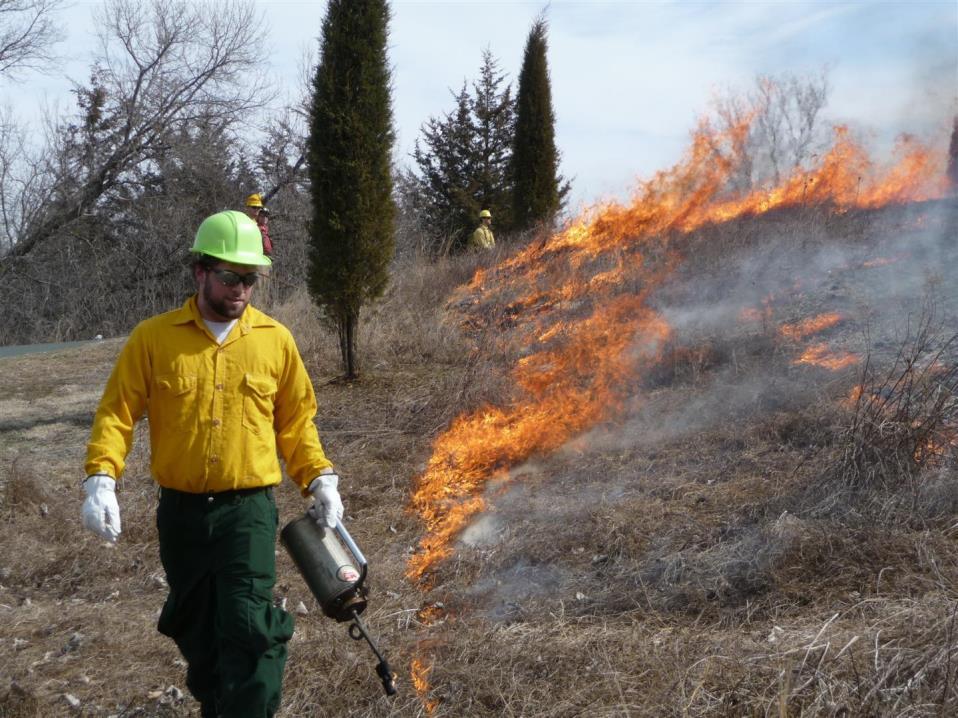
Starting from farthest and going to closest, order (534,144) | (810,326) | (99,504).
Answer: (534,144) < (810,326) < (99,504)

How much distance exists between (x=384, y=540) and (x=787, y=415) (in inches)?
122

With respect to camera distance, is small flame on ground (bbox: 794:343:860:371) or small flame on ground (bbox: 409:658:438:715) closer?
small flame on ground (bbox: 409:658:438:715)

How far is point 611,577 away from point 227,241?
102 inches

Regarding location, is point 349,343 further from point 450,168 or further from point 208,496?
point 450,168

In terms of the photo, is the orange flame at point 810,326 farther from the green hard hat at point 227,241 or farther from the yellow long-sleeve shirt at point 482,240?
the yellow long-sleeve shirt at point 482,240

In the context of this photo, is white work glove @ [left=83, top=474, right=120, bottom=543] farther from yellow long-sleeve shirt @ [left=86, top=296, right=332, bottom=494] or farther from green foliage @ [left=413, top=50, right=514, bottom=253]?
green foliage @ [left=413, top=50, right=514, bottom=253]

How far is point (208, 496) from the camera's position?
121 inches

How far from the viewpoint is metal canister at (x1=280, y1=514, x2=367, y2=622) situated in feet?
10.4

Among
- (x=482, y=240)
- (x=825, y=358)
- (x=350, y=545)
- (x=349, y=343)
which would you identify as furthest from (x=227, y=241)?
(x=482, y=240)

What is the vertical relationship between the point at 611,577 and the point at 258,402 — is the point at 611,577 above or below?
below

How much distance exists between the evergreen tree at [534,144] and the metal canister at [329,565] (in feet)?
46.6

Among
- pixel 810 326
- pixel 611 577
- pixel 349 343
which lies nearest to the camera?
pixel 611 577

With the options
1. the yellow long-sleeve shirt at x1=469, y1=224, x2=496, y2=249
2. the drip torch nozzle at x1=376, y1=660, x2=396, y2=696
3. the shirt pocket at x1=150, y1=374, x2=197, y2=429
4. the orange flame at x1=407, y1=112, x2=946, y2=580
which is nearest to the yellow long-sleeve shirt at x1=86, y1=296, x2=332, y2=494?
the shirt pocket at x1=150, y1=374, x2=197, y2=429

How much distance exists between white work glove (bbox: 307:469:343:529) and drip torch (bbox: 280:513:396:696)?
0.04 meters
